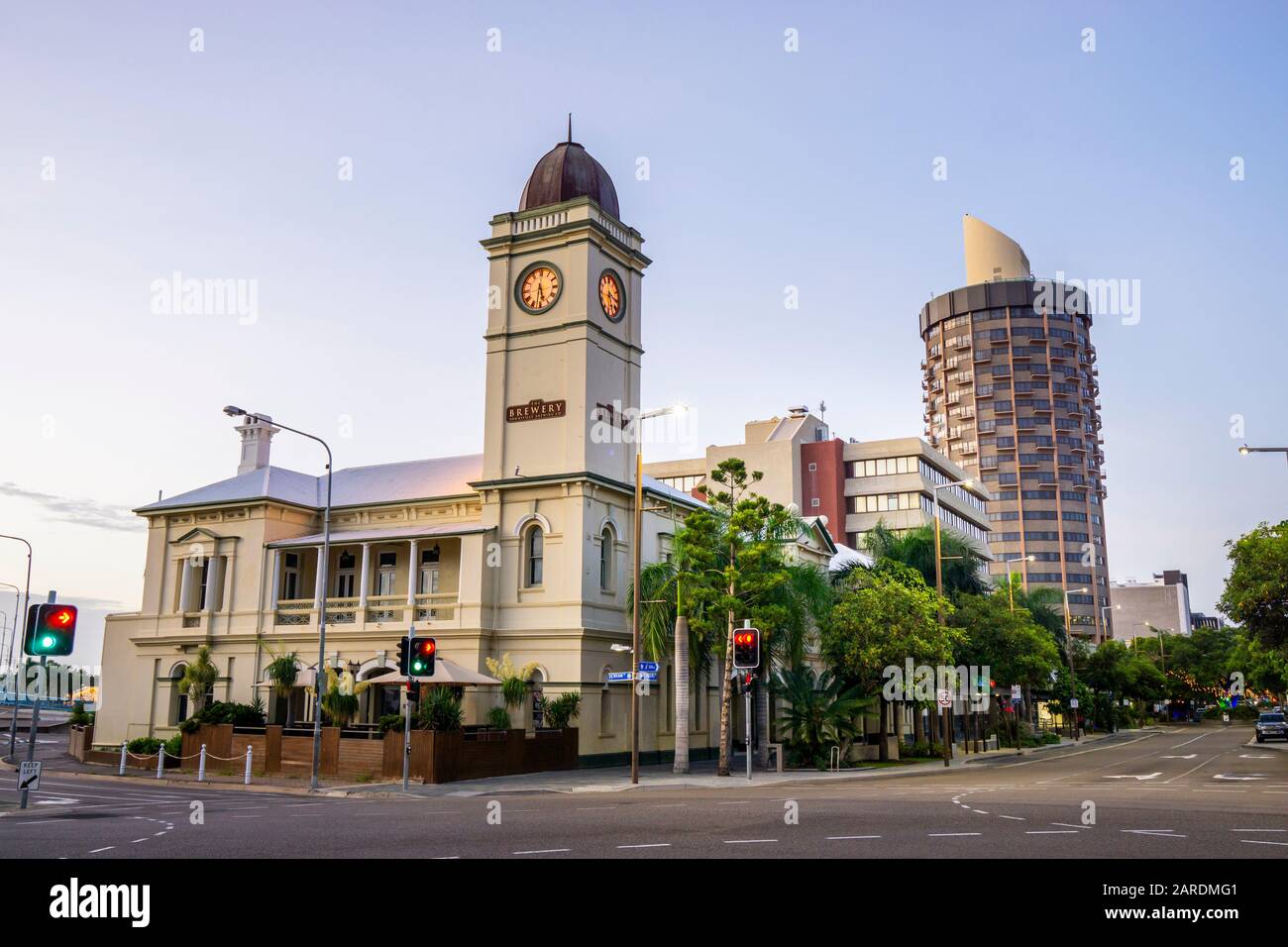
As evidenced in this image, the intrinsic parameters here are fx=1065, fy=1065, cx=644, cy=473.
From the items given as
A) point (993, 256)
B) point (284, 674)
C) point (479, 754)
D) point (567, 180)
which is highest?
point (993, 256)

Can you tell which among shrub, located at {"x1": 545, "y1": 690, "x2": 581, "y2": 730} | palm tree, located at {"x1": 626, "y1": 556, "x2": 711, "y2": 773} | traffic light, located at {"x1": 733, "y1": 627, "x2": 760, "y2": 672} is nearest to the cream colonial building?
shrub, located at {"x1": 545, "y1": 690, "x2": 581, "y2": 730}

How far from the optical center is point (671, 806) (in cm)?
2092

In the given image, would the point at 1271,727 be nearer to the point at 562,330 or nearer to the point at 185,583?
the point at 562,330

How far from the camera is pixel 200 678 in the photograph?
137 feet

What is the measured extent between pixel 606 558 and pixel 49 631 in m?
22.4

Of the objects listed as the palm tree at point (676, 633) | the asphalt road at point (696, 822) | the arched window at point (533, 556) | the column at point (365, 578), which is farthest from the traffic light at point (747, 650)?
the column at point (365, 578)

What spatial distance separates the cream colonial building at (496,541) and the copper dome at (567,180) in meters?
0.08

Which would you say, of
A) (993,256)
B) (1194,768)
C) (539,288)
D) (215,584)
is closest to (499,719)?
(539,288)

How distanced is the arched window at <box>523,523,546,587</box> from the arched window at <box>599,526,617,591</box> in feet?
7.10

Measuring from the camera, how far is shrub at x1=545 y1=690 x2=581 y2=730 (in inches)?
1403

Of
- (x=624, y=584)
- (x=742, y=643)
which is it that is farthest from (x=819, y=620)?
(x=742, y=643)

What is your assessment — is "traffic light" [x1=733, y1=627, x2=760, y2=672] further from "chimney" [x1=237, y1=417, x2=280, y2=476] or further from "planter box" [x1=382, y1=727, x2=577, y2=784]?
"chimney" [x1=237, y1=417, x2=280, y2=476]
